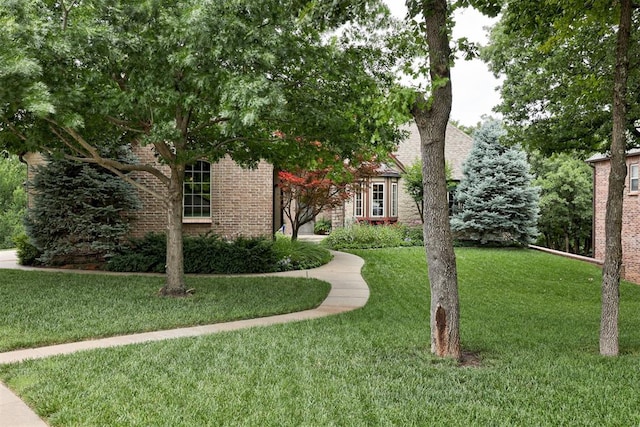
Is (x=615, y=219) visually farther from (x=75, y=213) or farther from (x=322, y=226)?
(x=322, y=226)

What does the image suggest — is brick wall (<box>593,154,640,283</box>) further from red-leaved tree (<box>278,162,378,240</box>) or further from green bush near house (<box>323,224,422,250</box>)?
red-leaved tree (<box>278,162,378,240</box>)

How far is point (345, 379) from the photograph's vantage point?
4312 millimetres

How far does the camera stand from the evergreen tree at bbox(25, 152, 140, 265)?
508 inches

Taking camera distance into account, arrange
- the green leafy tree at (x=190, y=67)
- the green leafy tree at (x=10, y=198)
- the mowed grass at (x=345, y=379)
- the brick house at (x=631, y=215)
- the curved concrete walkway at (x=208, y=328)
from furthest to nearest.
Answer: the green leafy tree at (x=10, y=198) < the brick house at (x=631, y=215) < the green leafy tree at (x=190, y=67) < the curved concrete walkway at (x=208, y=328) < the mowed grass at (x=345, y=379)

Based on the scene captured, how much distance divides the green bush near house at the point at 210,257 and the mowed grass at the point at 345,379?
5.52 meters

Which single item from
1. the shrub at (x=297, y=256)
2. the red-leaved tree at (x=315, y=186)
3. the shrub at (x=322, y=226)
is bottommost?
the shrub at (x=297, y=256)

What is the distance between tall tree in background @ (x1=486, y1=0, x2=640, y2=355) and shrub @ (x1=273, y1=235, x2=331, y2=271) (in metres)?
6.18

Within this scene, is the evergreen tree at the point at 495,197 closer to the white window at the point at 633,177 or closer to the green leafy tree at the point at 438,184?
the white window at the point at 633,177

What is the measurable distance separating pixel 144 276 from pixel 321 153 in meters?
5.19

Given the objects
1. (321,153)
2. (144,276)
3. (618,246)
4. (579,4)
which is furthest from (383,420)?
(144,276)

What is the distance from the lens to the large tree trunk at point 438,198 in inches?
198

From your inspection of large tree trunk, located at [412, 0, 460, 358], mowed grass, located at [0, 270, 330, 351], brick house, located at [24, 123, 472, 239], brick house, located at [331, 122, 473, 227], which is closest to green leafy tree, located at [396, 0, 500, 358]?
large tree trunk, located at [412, 0, 460, 358]

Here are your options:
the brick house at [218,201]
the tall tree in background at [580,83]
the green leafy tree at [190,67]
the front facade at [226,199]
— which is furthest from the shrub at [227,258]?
the tall tree in background at [580,83]

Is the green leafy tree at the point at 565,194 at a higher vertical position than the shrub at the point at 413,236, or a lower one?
higher
